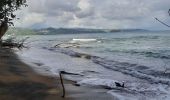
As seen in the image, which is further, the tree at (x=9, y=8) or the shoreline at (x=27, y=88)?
the tree at (x=9, y=8)

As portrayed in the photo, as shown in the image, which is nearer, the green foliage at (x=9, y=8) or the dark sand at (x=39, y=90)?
the dark sand at (x=39, y=90)

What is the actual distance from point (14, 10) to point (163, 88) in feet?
36.9

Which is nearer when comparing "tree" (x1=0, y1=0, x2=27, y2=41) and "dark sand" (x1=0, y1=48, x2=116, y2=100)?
"dark sand" (x1=0, y1=48, x2=116, y2=100)

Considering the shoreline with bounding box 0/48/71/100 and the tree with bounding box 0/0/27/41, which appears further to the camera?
the tree with bounding box 0/0/27/41

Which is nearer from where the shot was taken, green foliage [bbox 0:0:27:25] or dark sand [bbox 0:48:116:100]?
dark sand [bbox 0:48:116:100]

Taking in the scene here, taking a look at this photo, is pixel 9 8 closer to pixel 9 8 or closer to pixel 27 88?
pixel 9 8

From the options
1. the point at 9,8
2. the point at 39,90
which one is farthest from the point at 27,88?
the point at 9,8

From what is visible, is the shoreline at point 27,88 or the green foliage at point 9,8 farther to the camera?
the green foliage at point 9,8

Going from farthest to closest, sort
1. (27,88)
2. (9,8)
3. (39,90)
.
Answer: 1. (9,8)
2. (27,88)
3. (39,90)

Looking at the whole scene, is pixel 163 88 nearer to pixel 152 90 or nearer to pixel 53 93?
pixel 152 90

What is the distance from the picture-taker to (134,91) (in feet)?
43.7

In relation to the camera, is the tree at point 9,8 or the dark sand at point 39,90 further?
the tree at point 9,8

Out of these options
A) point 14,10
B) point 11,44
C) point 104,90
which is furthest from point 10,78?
point 11,44

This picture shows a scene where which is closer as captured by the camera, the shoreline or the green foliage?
the shoreline
